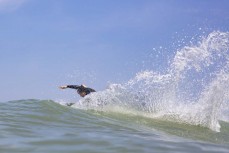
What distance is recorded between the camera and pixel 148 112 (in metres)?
17.6

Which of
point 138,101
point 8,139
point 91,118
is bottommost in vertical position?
point 8,139

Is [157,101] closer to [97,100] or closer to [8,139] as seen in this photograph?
[97,100]

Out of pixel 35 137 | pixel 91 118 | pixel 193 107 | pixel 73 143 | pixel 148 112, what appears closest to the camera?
pixel 73 143

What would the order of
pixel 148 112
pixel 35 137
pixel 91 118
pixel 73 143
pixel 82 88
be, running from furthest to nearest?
1. pixel 82 88
2. pixel 148 112
3. pixel 91 118
4. pixel 35 137
5. pixel 73 143

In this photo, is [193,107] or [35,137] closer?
[35,137]

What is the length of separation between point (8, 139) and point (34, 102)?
352 inches

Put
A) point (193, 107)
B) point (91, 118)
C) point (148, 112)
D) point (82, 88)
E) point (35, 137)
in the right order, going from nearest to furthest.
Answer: point (35, 137), point (91, 118), point (193, 107), point (148, 112), point (82, 88)

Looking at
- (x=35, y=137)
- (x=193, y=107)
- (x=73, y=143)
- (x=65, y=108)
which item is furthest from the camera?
(x=193, y=107)

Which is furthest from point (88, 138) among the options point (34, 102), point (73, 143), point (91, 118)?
point (34, 102)

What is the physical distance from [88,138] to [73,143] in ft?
2.41

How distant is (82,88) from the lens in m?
20.2

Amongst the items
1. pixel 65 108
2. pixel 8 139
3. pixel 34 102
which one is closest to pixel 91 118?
pixel 65 108

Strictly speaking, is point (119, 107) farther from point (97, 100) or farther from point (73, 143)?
point (73, 143)

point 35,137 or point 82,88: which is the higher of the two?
point 82,88
